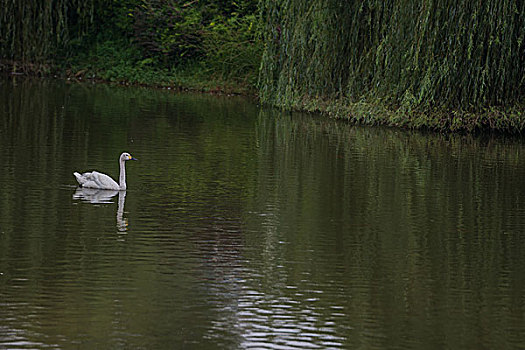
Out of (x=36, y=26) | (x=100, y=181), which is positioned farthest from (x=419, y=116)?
(x=36, y=26)

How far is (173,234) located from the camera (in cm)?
1055

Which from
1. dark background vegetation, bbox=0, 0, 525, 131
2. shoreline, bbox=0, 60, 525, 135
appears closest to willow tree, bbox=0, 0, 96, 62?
dark background vegetation, bbox=0, 0, 525, 131

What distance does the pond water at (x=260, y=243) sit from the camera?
301 inches

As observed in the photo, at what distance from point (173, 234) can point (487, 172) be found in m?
6.94

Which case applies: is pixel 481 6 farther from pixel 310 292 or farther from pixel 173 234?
pixel 310 292

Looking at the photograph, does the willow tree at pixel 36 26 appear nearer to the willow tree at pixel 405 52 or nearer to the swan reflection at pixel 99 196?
the willow tree at pixel 405 52

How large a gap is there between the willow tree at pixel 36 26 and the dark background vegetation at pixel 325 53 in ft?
0.13

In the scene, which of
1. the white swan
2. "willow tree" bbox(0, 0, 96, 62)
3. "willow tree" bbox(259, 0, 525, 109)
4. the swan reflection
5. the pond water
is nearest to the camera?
the pond water

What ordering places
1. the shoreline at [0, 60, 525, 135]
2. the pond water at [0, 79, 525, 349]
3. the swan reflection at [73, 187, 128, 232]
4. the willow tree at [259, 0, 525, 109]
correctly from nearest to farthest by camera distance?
1. the pond water at [0, 79, 525, 349]
2. the swan reflection at [73, 187, 128, 232]
3. the willow tree at [259, 0, 525, 109]
4. the shoreline at [0, 60, 525, 135]

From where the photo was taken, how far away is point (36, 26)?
105 feet

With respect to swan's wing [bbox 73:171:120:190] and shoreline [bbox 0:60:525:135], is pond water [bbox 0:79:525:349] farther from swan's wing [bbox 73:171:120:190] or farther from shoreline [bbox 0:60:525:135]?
shoreline [bbox 0:60:525:135]

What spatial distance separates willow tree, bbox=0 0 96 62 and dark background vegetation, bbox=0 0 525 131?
4 centimetres

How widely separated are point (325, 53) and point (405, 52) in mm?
2795

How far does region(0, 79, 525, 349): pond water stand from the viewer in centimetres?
763
